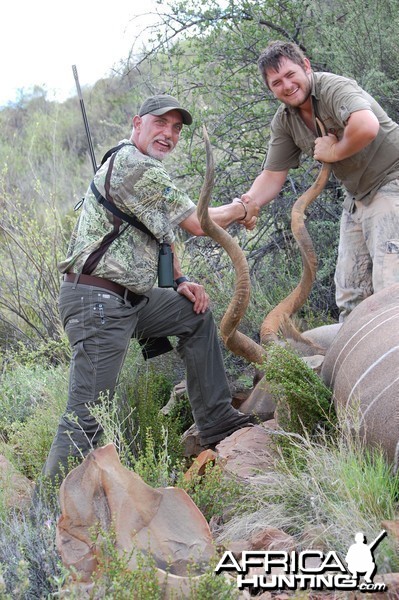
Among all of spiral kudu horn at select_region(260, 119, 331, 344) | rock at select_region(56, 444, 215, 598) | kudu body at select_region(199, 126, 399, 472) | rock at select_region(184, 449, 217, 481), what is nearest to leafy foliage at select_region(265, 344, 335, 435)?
kudu body at select_region(199, 126, 399, 472)

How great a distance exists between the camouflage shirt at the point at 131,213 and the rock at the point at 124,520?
4.76ft

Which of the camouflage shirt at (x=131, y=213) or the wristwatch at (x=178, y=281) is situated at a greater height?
the camouflage shirt at (x=131, y=213)

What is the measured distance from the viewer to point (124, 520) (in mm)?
3469

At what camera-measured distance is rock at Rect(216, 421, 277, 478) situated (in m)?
4.48

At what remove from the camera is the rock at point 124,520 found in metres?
3.32

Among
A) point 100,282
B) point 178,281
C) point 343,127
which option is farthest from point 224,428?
point 343,127

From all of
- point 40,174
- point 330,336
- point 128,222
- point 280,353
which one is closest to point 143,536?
point 280,353

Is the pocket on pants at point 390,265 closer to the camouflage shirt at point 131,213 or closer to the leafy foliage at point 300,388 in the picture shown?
the leafy foliage at point 300,388

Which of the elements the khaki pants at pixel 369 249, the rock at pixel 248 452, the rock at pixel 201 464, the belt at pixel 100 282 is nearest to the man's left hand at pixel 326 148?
the khaki pants at pixel 369 249

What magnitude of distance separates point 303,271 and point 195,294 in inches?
26.9

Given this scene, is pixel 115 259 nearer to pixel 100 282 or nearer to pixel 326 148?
pixel 100 282


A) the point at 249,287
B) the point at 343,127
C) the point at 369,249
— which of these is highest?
the point at 343,127

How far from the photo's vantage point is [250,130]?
724 cm

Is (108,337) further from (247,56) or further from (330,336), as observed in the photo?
(247,56)
